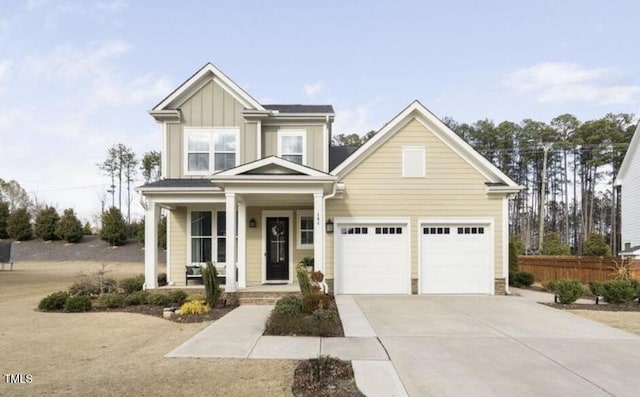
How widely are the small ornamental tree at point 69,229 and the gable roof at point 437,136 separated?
30.0m

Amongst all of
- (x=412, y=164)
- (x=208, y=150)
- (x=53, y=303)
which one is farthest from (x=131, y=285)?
(x=412, y=164)

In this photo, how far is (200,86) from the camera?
48.3 feet

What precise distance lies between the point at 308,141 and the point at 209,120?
3.42m

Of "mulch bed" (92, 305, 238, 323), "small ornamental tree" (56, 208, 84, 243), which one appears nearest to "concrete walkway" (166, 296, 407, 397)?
"mulch bed" (92, 305, 238, 323)

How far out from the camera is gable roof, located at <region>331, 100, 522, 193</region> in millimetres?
13656

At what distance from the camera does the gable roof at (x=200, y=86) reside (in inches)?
569

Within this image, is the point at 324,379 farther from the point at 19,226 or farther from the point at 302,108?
the point at 19,226

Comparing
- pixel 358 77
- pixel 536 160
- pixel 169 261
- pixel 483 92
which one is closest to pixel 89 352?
pixel 169 261

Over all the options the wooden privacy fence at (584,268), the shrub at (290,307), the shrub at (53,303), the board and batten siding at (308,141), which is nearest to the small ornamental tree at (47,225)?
the shrub at (53,303)

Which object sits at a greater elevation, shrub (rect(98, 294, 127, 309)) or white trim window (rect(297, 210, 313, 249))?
white trim window (rect(297, 210, 313, 249))

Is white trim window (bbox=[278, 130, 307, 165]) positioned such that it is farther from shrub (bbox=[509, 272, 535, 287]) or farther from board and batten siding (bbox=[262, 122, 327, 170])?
shrub (bbox=[509, 272, 535, 287])

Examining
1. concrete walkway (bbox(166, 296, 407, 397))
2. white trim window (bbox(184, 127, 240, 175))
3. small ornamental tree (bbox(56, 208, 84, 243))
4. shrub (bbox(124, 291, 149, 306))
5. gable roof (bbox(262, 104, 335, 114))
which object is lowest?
shrub (bbox(124, 291, 149, 306))

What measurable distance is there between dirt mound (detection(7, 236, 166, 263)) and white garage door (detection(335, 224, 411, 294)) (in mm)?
22405

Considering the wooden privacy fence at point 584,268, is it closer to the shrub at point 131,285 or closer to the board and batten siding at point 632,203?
the board and batten siding at point 632,203
